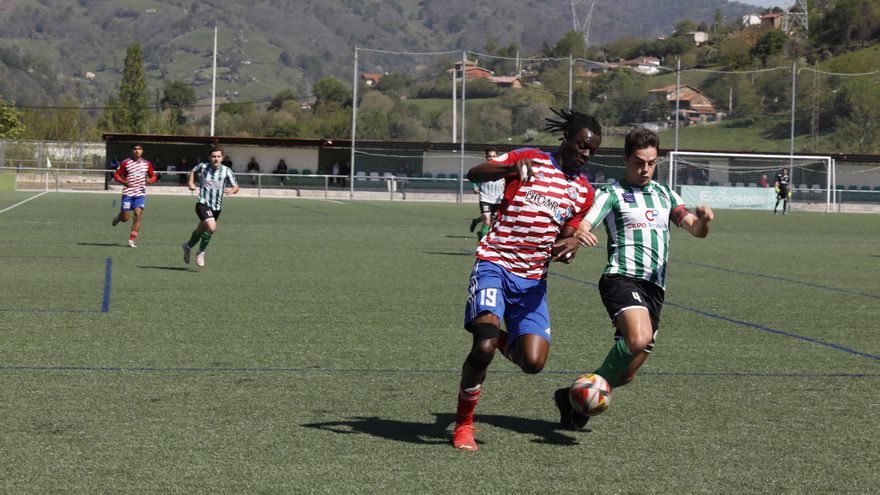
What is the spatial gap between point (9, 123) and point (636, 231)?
10180 centimetres

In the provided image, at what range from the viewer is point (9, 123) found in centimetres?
10112

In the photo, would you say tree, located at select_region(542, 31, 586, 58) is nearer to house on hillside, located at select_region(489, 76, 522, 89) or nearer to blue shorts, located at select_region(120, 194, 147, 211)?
house on hillside, located at select_region(489, 76, 522, 89)

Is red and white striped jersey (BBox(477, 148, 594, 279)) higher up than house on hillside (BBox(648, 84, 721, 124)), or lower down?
lower down

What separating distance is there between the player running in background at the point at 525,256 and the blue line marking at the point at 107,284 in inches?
264

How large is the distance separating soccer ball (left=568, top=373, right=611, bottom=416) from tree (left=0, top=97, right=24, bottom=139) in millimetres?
99696

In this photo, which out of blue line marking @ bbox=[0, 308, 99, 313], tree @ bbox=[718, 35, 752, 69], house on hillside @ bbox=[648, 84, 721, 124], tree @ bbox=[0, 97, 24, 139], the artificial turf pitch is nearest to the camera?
the artificial turf pitch

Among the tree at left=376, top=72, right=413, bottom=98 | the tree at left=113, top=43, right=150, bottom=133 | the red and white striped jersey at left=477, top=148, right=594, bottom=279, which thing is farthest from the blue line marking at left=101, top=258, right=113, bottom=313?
the tree at left=376, top=72, right=413, bottom=98

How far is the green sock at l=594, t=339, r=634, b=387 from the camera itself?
7.21 m

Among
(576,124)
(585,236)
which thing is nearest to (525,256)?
(585,236)

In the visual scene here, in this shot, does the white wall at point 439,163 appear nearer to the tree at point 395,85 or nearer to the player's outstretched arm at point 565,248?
the player's outstretched arm at point 565,248

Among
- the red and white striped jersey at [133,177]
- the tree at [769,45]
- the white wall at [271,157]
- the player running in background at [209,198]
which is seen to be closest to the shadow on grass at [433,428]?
the player running in background at [209,198]

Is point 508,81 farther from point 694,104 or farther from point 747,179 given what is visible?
point 747,179

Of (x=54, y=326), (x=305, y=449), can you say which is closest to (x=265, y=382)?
(x=305, y=449)

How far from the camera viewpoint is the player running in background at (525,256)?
678 cm
